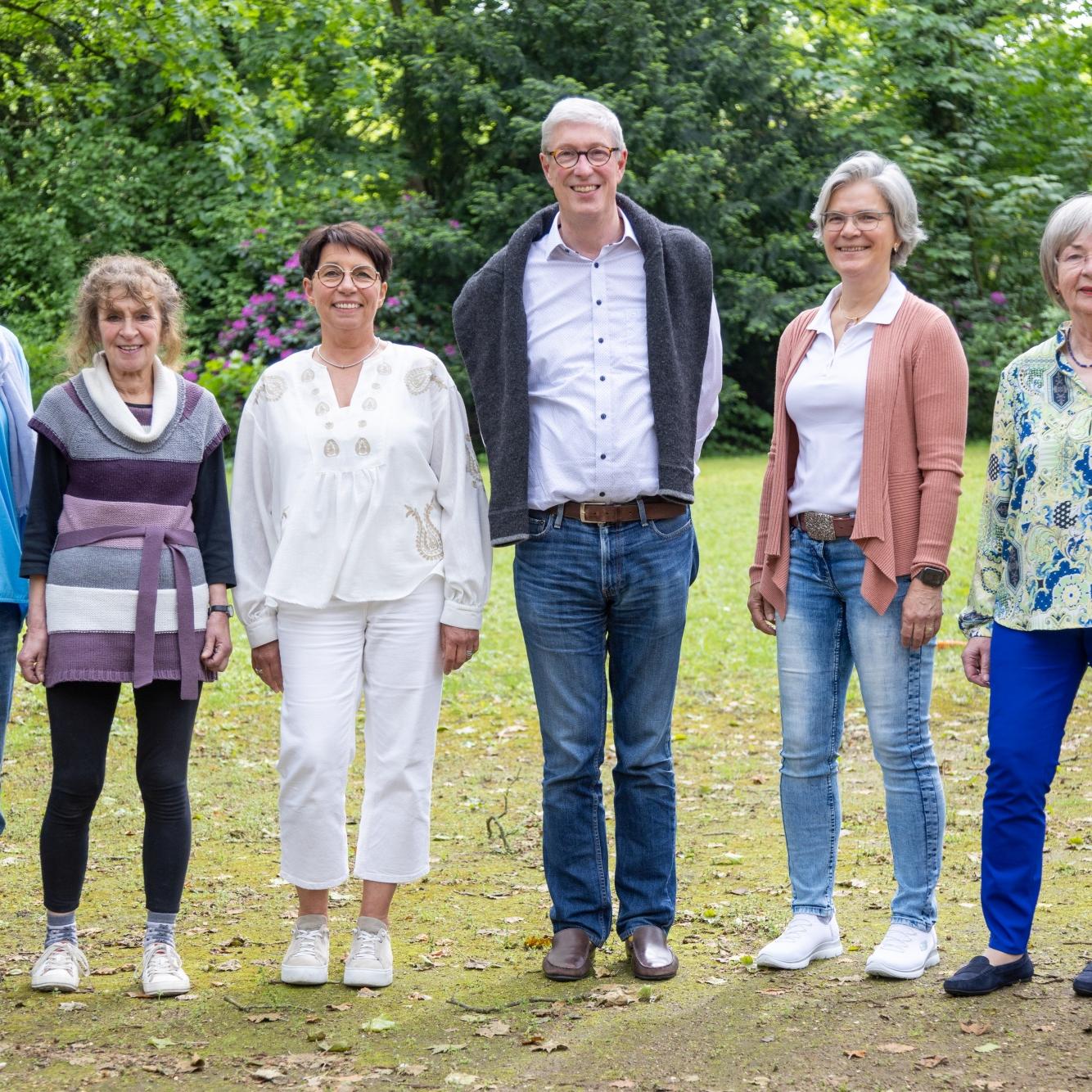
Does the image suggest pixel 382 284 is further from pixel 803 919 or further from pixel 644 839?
pixel 803 919

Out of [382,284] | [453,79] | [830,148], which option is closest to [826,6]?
[830,148]

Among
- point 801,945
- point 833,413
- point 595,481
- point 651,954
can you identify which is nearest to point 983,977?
point 801,945

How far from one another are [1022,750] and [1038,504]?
0.60 m

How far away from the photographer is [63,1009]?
12.7ft

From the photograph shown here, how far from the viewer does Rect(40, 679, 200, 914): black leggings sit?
389 centimetres

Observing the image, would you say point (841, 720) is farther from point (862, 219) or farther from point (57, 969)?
point (57, 969)

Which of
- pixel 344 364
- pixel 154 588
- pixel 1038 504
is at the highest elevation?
pixel 344 364

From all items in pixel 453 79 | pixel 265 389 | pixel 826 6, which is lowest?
pixel 265 389

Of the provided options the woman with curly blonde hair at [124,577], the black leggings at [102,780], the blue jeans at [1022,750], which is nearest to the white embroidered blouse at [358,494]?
the woman with curly blonde hair at [124,577]

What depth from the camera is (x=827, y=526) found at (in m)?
3.87

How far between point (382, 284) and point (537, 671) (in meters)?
1.13

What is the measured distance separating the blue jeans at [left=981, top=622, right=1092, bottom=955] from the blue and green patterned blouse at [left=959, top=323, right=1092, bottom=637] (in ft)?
0.26

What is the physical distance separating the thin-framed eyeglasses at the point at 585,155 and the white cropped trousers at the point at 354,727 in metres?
1.13

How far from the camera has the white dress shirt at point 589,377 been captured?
3.87m
